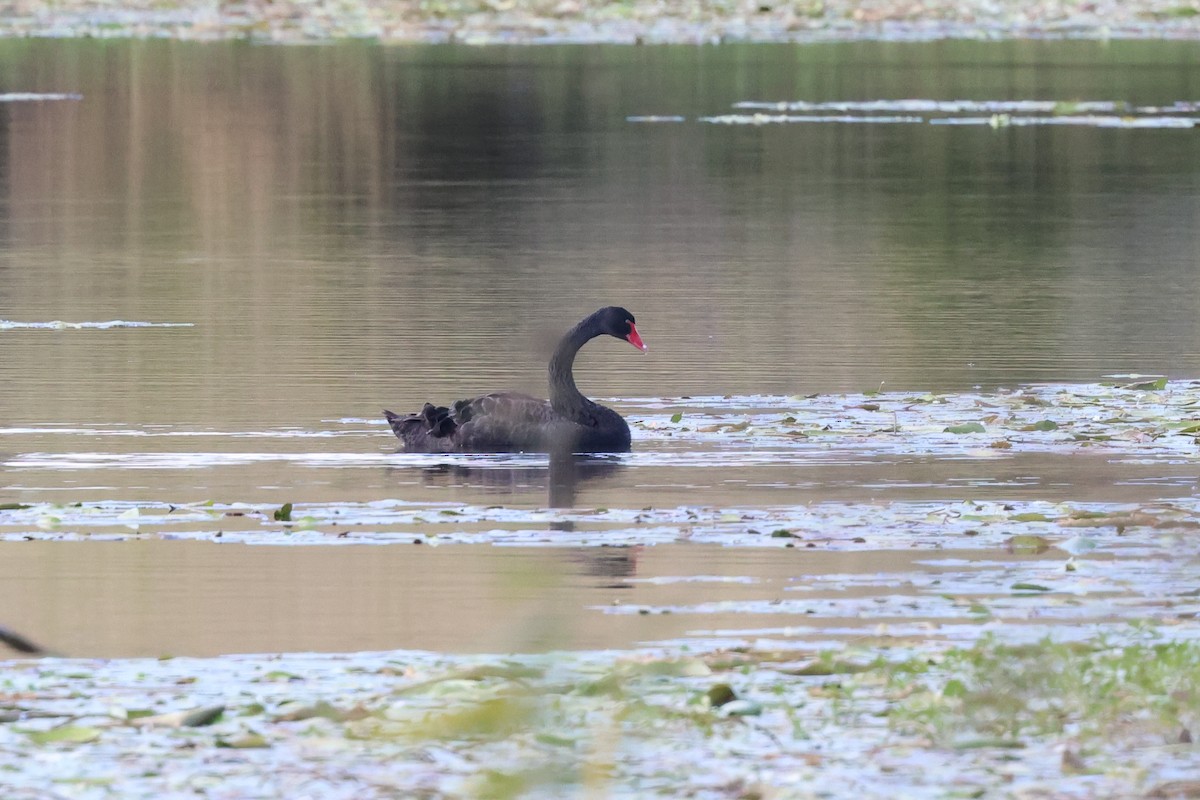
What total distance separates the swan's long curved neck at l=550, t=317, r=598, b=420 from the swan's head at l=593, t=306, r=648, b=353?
0.07m

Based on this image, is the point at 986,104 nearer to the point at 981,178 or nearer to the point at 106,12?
the point at 981,178

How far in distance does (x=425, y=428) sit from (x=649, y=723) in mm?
5632

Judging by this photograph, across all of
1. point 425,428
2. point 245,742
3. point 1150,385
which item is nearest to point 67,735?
point 245,742

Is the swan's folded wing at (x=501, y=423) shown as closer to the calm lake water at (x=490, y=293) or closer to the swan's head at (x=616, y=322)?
the calm lake water at (x=490, y=293)

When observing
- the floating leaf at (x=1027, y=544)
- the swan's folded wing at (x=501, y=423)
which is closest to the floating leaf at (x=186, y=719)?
the floating leaf at (x=1027, y=544)

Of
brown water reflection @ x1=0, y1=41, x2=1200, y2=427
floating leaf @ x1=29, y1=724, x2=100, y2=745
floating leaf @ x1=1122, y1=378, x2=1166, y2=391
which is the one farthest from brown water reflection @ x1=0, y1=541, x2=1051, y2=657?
floating leaf @ x1=1122, y1=378, x2=1166, y2=391

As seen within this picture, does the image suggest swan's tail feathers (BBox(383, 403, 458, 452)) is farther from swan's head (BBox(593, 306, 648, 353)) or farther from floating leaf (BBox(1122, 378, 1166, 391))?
floating leaf (BBox(1122, 378, 1166, 391))

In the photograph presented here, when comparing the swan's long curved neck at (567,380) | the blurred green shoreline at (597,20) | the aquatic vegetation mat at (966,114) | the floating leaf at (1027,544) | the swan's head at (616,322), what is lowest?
the floating leaf at (1027,544)

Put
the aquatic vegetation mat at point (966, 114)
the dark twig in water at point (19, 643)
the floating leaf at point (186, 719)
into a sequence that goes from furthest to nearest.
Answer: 1. the aquatic vegetation mat at point (966, 114)
2. the dark twig in water at point (19, 643)
3. the floating leaf at point (186, 719)

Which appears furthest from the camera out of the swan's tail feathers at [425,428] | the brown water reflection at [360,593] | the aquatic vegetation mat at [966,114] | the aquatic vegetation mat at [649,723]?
the aquatic vegetation mat at [966,114]

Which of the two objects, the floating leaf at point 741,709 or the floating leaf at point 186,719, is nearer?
the floating leaf at point 186,719

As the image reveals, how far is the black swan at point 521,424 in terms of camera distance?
41.4ft

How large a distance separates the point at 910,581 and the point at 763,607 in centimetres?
67

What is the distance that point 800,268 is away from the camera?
2100cm
